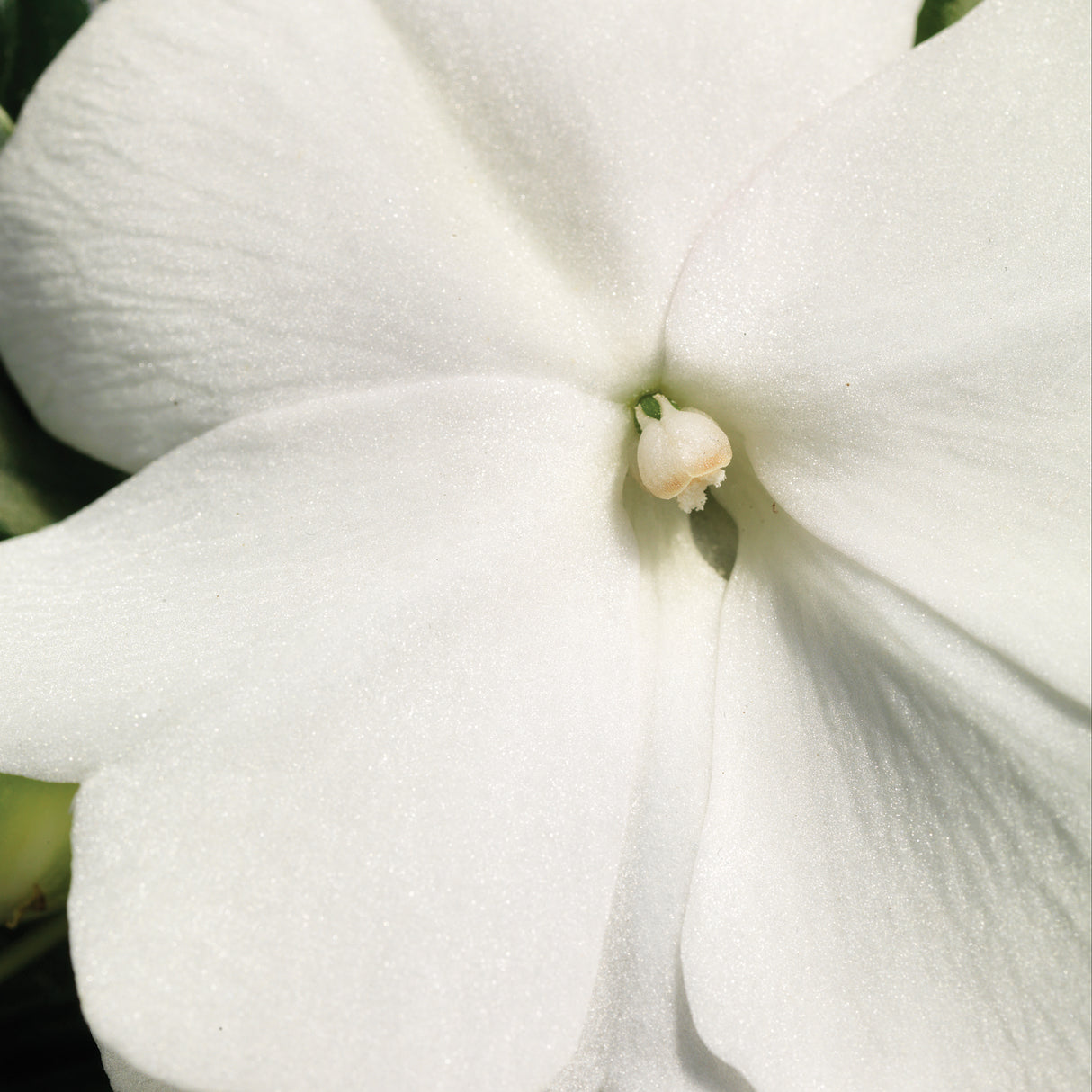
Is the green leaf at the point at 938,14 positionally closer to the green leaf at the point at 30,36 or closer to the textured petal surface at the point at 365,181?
the textured petal surface at the point at 365,181

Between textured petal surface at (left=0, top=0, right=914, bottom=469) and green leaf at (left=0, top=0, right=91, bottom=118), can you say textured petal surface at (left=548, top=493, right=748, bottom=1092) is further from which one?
green leaf at (left=0, top=0, right=91, bottom=118)

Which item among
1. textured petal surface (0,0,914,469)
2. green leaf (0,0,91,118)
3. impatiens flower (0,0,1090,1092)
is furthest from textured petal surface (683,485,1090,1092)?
green leaf (0,0,91,118)

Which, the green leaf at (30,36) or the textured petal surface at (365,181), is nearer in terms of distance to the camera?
the textured petal surface at (365,181)

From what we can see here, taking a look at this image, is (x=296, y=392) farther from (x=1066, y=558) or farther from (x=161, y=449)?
(x=1066, y=558)

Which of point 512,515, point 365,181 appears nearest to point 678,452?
point 512,515

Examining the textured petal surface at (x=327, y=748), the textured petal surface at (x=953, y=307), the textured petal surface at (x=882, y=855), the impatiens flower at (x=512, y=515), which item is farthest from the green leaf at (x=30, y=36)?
the textured petal surface at (x=882, y=855)

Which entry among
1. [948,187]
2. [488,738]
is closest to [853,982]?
[488,738]

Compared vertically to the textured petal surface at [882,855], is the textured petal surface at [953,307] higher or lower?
higher
